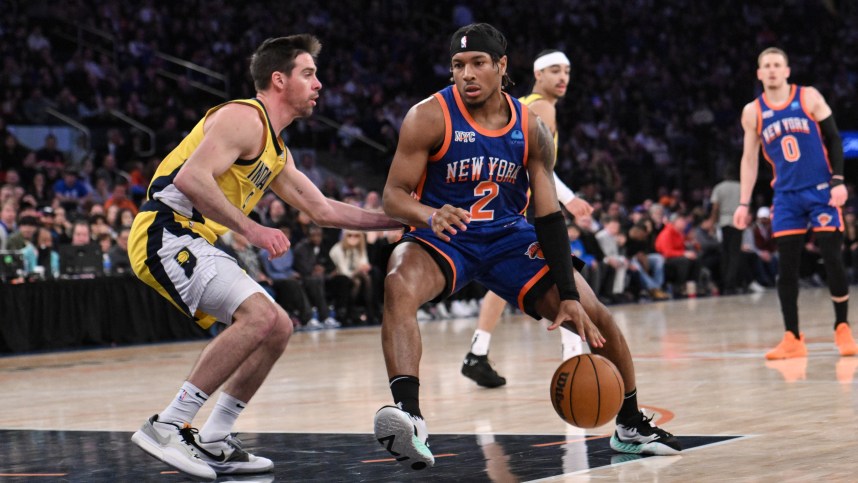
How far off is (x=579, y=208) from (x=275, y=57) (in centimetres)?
197

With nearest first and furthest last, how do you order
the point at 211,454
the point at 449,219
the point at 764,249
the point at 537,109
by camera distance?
the point at 449,219 < the point at 211,454 < the point at 537,109 < the point at 764,249

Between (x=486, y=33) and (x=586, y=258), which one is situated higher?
(x=486, y=33)

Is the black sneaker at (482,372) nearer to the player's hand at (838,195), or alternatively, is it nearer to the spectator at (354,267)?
the player's hand at (838,195)

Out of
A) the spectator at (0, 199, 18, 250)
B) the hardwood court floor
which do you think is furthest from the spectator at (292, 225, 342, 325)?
the spectator at (0, 199, 18, 250)

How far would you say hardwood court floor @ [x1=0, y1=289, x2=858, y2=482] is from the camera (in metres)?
4.88

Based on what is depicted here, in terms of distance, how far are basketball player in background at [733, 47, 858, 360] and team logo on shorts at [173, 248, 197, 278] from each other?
16.5 ft

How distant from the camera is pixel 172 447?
192 inches

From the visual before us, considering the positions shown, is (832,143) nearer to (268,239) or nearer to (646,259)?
(268,239)

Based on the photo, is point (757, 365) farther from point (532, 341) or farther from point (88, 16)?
point (88, 16)

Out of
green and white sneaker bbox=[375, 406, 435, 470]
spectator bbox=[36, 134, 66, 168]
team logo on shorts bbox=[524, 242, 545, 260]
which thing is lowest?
green and white sneaker bbox=[375, 406, 435, 470]

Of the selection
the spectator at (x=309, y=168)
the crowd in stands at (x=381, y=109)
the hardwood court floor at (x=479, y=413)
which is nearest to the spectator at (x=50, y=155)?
the crowd in stands at (x=381, y=109)

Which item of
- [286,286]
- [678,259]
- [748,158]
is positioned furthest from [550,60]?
[678,259]

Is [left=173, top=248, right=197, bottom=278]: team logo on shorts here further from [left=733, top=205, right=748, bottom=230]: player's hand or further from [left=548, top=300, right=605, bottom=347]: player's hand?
[left=733, top=205, right=748, bottom=230]: player's hand

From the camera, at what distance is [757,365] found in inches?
332
